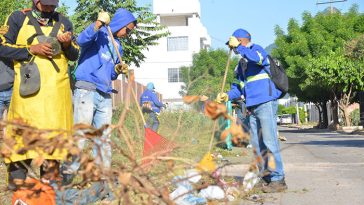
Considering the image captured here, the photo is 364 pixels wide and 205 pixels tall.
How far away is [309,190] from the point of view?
7.61 meters

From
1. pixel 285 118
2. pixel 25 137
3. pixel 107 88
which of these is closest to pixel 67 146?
pixel 25 137

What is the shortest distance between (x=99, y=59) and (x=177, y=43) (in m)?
74.9

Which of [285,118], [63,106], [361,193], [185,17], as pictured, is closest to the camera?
[63,106]

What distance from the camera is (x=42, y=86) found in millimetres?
4766

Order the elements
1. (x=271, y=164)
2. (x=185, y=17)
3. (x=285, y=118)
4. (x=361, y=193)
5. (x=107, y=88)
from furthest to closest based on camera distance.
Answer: (x=285, y=118) < (x=185, y=17) < (x=361, y=193) < (x=107, y=88) < (x=271, y=164)

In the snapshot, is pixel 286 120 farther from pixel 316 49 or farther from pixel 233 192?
pixel 233 192

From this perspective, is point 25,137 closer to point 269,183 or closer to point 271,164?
point 271,164

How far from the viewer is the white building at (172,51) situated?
3162 inches

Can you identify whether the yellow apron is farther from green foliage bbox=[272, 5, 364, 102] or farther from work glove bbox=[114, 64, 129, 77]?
green foliage bbox=[272, 5, 364, 102]

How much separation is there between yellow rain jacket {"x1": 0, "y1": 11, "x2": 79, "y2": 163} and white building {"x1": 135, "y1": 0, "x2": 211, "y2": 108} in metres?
73.7

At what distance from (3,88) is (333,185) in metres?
3.97

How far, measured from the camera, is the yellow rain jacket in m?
4.73

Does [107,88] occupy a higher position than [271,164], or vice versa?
[107,88]

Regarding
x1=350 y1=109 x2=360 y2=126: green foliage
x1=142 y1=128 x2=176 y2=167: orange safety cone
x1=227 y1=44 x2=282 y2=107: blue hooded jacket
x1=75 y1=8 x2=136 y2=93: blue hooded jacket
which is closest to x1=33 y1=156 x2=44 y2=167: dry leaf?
x1=142 y1=128 x2=176 y2=167: orange safety cone
